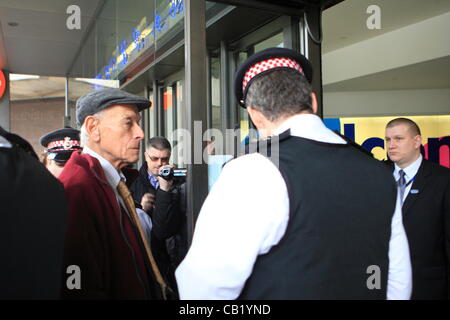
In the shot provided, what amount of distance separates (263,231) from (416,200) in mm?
1784

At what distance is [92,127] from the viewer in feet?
4.64

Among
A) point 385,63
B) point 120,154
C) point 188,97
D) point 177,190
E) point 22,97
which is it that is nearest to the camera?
point 120,154

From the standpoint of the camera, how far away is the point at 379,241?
110 centimetres

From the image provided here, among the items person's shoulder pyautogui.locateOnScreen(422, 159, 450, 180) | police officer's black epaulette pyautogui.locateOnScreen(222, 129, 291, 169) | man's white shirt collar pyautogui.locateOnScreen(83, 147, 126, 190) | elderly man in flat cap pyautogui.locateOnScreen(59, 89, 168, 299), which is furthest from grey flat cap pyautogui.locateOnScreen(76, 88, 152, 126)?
person's shoulder pyautogui.locateOnScreen(422, 159, 450, 180)

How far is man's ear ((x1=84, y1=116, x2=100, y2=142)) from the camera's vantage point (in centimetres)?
141

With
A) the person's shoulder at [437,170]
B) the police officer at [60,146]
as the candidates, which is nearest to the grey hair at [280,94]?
the police officer at [60,146]

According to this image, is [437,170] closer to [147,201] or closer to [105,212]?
[147,201]

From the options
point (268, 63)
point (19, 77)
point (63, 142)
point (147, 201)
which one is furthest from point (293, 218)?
point (19, 77)

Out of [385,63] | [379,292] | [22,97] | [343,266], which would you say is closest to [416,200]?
[379,292]

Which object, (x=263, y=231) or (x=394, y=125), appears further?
(x=394, y=125)

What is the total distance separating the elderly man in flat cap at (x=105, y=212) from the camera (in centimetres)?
106

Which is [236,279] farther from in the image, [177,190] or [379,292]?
[177,190]

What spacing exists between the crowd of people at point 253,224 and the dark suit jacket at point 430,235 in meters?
1.24

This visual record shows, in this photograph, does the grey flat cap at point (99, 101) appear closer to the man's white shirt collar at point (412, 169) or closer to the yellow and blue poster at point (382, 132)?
the man's white shirt collar at point (412, 169)
